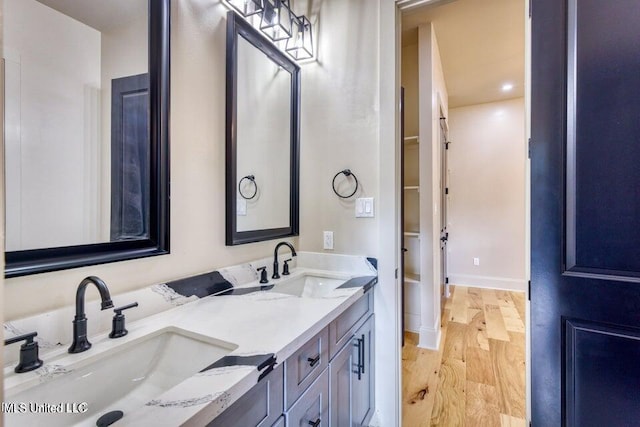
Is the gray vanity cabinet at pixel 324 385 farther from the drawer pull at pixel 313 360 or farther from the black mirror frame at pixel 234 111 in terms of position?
the black mirror frame at pixel 234 111

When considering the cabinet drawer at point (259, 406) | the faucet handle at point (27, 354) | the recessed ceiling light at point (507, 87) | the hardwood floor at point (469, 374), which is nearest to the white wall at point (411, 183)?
the hardwood floor at point (469, 374)

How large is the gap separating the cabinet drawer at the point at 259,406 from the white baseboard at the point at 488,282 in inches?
176

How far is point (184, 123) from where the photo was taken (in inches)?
48.3

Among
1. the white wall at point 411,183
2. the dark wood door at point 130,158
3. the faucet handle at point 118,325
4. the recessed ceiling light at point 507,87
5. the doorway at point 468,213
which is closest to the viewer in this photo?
the faucet handle at point 118,325

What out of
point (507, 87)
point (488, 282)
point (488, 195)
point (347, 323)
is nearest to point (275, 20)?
point (347, 323)

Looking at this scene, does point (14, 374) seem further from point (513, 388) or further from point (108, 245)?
point (513, 388)

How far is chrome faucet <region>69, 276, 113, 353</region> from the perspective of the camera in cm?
82

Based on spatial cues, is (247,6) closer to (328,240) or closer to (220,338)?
(328,240)

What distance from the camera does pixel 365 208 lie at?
1.75 m

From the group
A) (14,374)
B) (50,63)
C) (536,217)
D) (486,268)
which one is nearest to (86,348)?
(14,374)

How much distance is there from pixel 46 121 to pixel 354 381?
148 centimetres

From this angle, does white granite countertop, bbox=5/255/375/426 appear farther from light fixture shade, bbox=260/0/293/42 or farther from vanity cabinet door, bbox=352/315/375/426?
light fixture shade, bbox=260/0/293/42

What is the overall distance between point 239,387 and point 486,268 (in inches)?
185

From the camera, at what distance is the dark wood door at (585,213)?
106 centimetres
